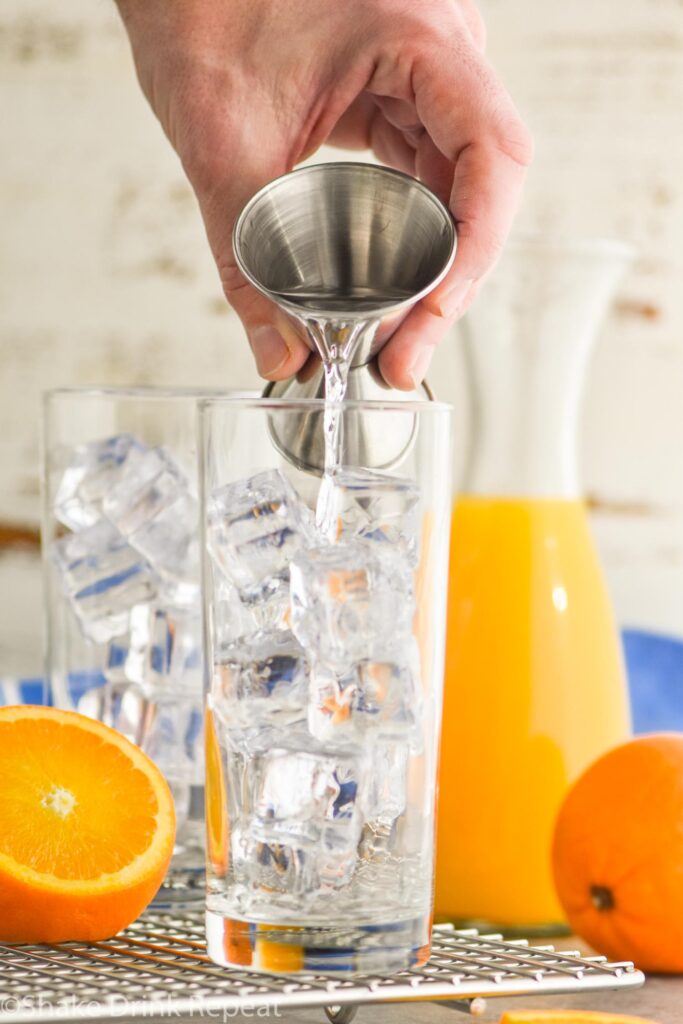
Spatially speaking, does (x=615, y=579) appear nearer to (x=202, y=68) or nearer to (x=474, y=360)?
(x=474, y=360)

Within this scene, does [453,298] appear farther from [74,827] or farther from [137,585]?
[74,827]

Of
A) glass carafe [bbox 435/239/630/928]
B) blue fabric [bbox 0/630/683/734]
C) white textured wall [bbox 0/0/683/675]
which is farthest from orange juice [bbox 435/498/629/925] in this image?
white textured wall [bbox 0/0/683/675]

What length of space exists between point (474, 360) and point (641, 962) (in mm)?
414

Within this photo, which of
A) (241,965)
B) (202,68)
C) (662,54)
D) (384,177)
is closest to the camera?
(241,965)

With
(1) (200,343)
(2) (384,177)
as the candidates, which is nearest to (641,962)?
(2) (384,177)

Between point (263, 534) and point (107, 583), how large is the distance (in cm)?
22

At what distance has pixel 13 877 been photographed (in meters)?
0.63

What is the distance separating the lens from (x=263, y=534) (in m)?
0.59

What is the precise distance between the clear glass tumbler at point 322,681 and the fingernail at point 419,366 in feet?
0.43

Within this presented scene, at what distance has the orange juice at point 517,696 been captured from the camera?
34.7 inches

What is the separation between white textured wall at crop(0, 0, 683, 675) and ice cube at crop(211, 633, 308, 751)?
112cm

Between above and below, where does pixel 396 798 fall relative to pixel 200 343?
below

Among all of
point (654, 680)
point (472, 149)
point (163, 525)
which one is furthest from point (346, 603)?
point (654, 680)

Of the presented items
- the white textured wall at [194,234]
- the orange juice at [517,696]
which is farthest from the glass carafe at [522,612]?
the white textured wall at [194,234]
